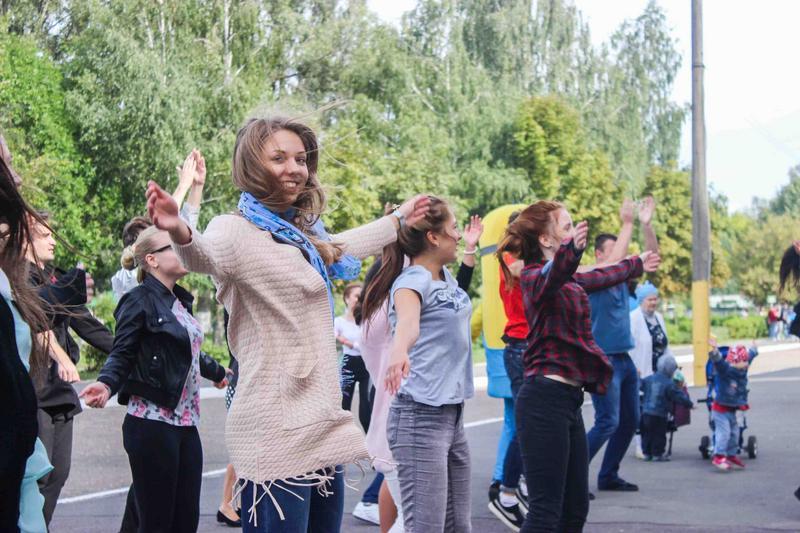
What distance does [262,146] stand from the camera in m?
3.49

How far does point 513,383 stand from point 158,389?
9.55ft

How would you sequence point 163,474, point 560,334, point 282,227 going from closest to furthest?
point 282,227
point 163,474
point 560,334

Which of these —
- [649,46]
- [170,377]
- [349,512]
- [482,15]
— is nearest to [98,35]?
[482,15]

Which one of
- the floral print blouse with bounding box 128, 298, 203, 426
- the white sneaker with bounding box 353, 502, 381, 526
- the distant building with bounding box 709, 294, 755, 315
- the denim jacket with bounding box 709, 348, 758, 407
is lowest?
the distant building with bounding box 709, 294, 755, 315

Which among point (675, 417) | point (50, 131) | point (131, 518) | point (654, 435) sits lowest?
point (654, 435)

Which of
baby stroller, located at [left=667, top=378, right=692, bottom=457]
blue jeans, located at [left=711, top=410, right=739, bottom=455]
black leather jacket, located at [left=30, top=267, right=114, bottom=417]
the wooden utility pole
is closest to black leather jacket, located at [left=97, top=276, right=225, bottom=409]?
black leather jacket, located at [left=30, top=267, right=114, bottom=417]

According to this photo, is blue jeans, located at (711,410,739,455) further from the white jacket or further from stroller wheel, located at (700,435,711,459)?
the white jacket

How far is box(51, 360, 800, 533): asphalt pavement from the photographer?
759 cm

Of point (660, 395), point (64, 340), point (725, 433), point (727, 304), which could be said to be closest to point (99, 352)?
point (660, 395)

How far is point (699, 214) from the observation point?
20047 millimetres

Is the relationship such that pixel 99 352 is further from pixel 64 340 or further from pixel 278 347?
pixel 278 347

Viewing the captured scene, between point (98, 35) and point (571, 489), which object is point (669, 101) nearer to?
point (98, 35)

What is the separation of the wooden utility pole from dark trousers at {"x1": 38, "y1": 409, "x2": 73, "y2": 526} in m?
14.8

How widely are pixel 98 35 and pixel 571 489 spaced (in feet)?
98.3
